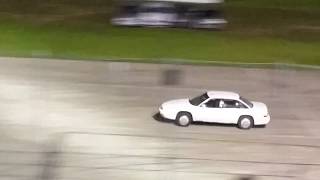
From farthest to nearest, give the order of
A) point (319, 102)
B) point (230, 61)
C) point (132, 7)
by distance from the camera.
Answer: point (132, 7) < point (230, 61) < point (319, 102)

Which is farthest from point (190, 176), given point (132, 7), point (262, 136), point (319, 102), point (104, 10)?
point (104, 10)

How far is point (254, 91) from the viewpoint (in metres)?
5.52

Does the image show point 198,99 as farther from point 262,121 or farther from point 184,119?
point 262,121

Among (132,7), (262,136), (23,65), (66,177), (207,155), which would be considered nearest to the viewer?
(66,177)

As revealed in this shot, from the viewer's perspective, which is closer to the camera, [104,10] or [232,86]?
[232,86]

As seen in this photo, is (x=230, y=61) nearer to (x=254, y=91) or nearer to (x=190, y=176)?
(x=254, y=91)

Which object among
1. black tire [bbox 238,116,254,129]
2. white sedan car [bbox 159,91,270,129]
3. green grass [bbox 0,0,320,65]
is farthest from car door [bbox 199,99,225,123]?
green grass [bbox 0,0,320,65]

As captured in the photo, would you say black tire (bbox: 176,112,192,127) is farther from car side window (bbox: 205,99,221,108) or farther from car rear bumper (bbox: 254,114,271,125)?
car rear bumper (bbox: 254,114,271,125)

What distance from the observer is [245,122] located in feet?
15.7

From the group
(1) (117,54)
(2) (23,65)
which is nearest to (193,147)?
(2) (23,65)

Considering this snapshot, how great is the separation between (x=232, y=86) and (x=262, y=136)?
1.11m

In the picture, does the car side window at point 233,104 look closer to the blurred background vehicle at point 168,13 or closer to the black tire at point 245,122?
the black tire at point 245,122

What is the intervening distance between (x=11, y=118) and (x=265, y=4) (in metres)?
4.42

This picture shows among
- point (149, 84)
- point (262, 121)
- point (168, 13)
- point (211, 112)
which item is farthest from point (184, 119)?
point (168, 13)
